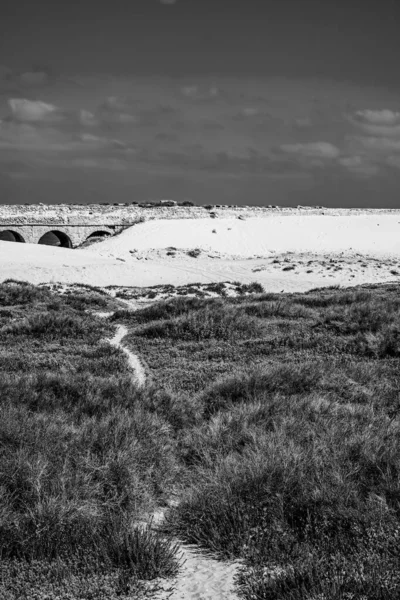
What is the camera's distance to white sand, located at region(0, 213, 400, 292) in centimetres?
2986

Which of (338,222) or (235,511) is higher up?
(338,222)

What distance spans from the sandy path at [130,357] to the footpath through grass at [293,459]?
25 cm

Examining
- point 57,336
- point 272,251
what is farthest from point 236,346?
point 272,251

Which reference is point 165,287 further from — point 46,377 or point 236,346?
point 46,377

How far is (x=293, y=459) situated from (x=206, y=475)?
826 mm

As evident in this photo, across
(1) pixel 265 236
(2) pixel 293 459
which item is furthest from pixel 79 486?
(1) pixel 265 236

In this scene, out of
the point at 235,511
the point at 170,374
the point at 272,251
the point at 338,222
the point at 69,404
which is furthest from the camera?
the point at 338,222

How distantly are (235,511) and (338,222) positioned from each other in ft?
183

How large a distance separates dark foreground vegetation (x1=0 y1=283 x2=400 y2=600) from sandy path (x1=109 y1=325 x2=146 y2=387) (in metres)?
0.28

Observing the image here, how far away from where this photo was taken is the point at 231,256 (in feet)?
135

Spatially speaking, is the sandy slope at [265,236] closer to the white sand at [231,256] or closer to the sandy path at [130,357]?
the white sand at [231,256]

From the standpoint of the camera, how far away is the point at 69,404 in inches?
287

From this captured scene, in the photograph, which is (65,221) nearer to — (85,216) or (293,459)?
(85,216)

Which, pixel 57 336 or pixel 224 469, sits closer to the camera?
pixel 224 469
